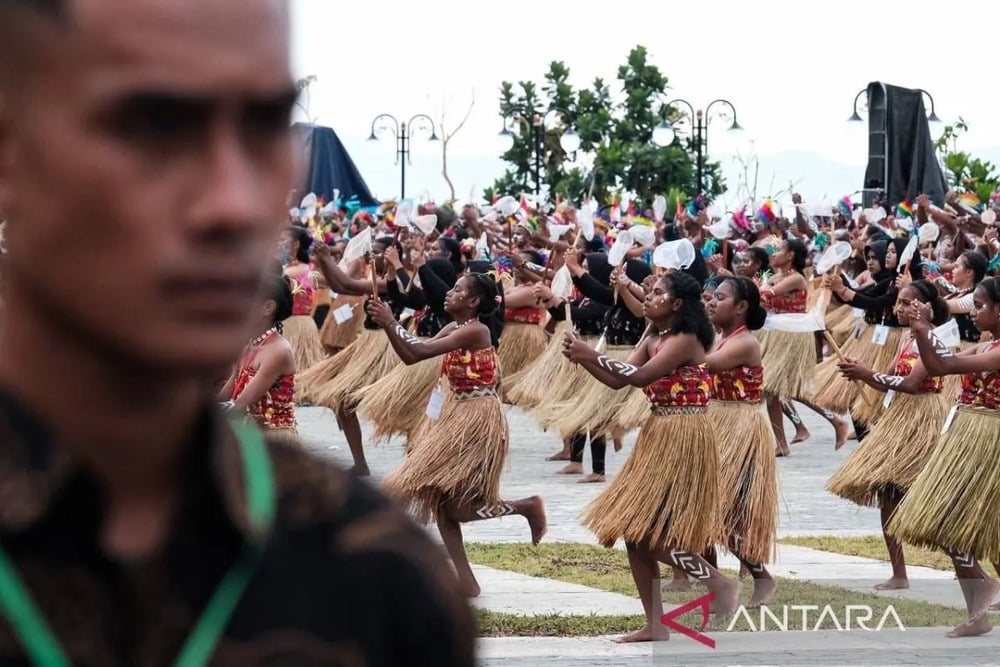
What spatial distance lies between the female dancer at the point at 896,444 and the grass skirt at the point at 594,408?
408cm

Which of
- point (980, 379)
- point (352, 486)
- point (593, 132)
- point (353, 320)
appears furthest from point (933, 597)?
point (593, 132)

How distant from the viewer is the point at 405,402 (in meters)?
13.3

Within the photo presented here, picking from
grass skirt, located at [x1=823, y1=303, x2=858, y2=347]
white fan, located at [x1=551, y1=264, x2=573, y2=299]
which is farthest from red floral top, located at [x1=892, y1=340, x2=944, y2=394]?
grass skirt, located at [x1=823, y1=303, x2=858, y2=347]

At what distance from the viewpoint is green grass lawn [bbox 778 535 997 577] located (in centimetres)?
1016

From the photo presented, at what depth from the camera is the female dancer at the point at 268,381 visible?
28.6 ft

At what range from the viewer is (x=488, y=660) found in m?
7.14

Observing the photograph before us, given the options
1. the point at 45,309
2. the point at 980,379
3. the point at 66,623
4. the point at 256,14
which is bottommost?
the point at 980,379

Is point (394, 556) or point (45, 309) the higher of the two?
Result: point (45, 309)

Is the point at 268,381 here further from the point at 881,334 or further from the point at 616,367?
the point at 881,334

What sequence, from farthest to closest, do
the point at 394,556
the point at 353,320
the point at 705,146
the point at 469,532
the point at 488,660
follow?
the point at 705,146, the point at 353,320, the point at 469,532, the point at 488,660, the point at 394,556

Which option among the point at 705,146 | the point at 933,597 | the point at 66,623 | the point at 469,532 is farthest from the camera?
the point at 705,146

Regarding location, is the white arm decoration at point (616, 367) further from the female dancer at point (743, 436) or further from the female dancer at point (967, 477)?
the female dancer at point (967, 477)

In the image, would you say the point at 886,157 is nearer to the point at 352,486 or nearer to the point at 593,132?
the point at 593,132

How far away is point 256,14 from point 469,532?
10.4m
